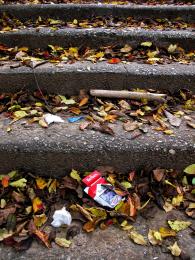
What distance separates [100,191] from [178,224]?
1.66ft

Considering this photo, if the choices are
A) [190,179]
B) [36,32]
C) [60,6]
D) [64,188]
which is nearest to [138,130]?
[190,179]

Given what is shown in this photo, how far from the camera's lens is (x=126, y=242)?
175cm

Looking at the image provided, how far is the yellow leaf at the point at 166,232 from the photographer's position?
5.83 feet

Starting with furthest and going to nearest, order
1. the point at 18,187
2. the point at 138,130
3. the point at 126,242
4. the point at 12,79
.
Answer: the point at 12,79 → the point at 138,130 → the point at 18,187 → the point at 126,242

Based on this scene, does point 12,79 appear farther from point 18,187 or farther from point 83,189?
point 83,189

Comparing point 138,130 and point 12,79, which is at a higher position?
point 12,79

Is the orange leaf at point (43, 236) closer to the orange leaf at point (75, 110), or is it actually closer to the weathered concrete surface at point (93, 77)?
the orange leaf at point (75, 110)

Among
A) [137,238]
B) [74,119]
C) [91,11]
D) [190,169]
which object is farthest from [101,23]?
[137,238]

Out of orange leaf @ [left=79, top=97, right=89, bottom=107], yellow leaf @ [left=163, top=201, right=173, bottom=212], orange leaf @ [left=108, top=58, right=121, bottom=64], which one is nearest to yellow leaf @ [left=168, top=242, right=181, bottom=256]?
yellow leaf @ [left=163, top=201, right=173, bottom=212]

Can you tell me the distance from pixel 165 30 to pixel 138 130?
1570 mm

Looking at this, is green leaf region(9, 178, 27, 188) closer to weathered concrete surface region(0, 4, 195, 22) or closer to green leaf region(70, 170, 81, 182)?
green leaf region(70, 170, 81, 182)

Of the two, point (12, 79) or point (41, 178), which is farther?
point (12, 79)

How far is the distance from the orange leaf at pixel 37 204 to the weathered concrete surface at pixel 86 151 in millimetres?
194

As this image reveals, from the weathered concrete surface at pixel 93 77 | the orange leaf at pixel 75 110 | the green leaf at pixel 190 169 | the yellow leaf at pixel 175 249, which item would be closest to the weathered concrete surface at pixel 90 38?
the weathered concrete surface at pixel 93 77
